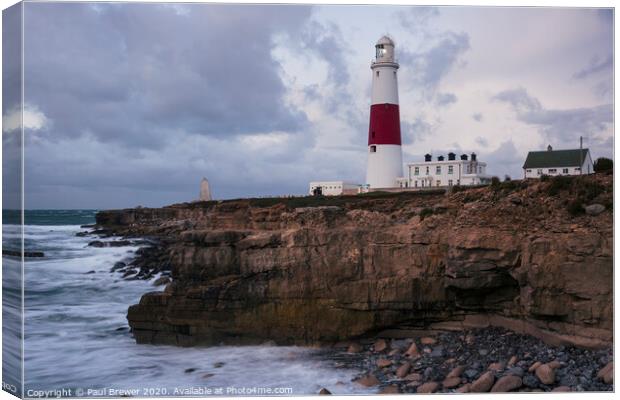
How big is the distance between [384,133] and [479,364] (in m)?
4.82

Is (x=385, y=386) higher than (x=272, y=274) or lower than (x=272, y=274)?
lower

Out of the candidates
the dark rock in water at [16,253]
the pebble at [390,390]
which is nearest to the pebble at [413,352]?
the pebble at [390,390]

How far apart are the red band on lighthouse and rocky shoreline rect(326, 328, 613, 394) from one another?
3.85 m

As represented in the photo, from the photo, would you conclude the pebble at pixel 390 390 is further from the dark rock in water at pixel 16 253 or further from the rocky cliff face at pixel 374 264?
the dark rock in water at pixel 16 253

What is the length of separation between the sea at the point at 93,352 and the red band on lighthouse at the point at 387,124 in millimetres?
4214

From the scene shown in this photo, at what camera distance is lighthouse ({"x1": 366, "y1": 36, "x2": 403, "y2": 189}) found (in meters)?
11.2

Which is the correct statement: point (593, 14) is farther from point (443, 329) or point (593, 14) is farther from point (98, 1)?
point (98, 1)

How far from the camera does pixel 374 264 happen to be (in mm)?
9695

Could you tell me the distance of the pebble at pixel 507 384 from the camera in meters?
8.07

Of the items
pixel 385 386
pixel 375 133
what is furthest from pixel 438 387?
pixel 375 133

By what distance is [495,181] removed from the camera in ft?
33.7

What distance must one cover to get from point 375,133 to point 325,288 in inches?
128

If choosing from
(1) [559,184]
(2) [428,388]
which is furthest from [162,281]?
(1) [559,184]

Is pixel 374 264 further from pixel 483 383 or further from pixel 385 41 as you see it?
pixel 385 41
